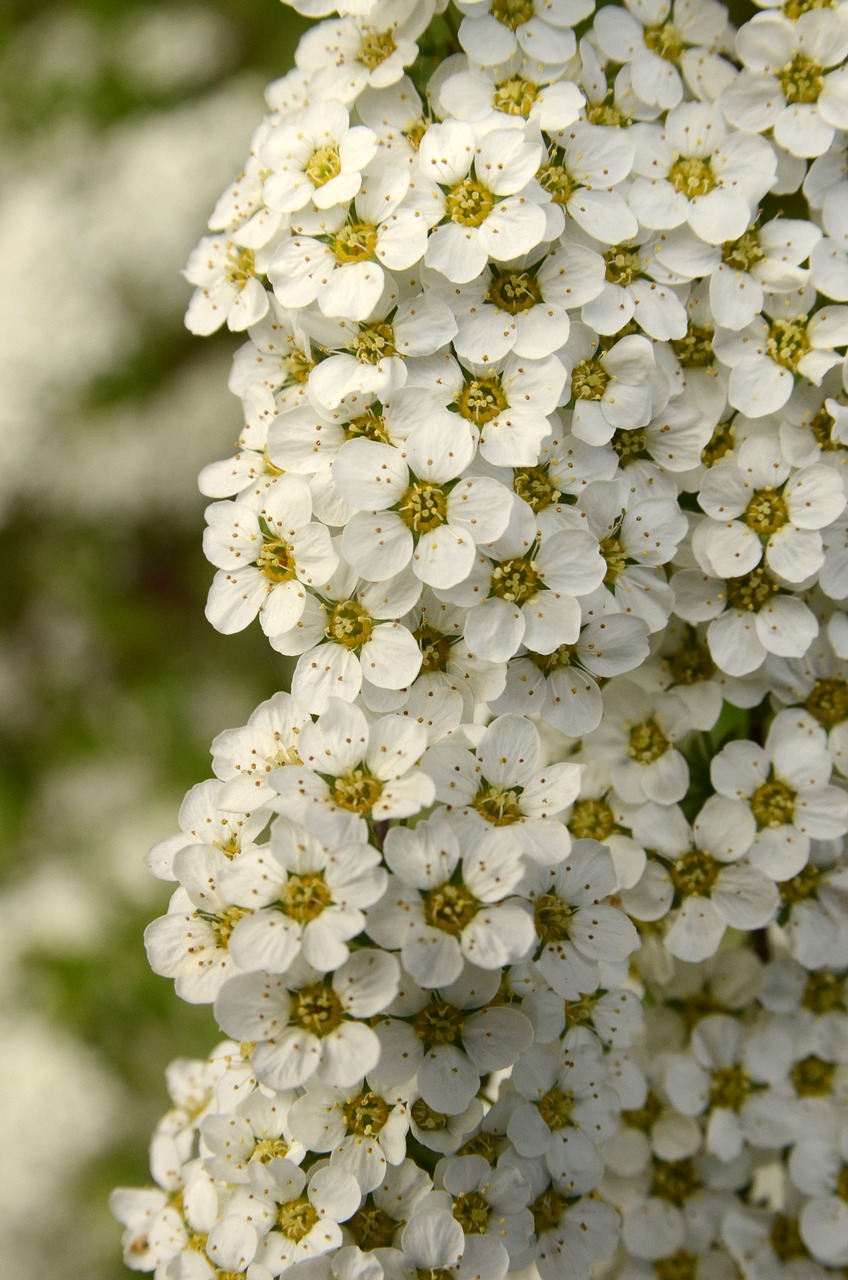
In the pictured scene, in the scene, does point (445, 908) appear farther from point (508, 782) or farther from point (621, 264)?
point (621, 264)

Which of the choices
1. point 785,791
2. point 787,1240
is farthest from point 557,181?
point 787,1240

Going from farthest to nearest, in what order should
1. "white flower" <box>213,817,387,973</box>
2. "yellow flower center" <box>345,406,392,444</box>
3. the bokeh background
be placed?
the bokeh background → "yellow flower center" <box>345,406,392,444</box> → "white flower" <box>213,817,387,973</box>

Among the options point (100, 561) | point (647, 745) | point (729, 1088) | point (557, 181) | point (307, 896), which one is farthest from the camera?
point (100, 561)

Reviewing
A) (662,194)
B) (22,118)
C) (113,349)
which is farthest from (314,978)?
(22,118)

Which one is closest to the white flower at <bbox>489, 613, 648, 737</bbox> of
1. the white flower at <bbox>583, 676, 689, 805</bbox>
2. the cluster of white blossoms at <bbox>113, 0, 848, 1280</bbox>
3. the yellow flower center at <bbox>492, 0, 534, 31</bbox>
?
the cluster of white blossoms at <bbox>113, 0, 848, 1280</bbox>

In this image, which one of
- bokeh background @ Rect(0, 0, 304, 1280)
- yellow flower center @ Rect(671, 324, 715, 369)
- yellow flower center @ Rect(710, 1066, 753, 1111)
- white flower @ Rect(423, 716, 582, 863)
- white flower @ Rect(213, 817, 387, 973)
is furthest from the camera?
bokeh background @ Rect(0, 0, 304, 1280)

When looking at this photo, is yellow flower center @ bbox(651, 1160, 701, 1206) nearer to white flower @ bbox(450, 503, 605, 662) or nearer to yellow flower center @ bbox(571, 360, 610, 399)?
white flower @ bbox(450, 503, 605, 662)

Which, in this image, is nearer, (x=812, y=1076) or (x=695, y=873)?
(x=695, y=873)
